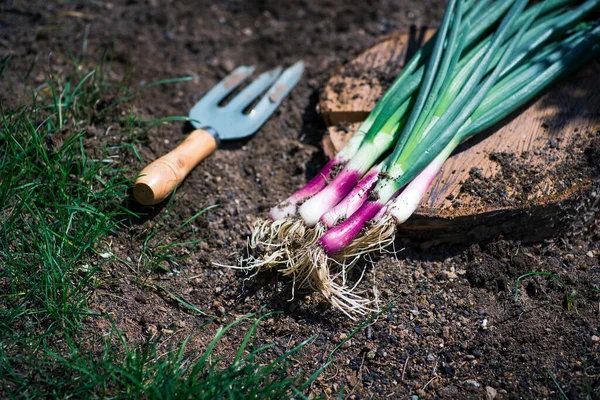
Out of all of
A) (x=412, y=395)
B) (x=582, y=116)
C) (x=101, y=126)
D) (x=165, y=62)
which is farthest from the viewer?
(x=165, y=62)

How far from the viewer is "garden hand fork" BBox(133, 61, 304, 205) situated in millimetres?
2322

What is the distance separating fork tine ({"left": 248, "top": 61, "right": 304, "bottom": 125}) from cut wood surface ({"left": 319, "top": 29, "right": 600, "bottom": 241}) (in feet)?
1.05

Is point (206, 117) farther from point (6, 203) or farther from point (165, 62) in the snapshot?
point (6, 203)

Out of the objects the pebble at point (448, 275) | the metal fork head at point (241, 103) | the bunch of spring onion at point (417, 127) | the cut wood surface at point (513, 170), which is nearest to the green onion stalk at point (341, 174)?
the bunch of spring onion at point (417, 127)

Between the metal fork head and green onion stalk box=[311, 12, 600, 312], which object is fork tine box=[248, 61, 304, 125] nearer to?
the metal fork head

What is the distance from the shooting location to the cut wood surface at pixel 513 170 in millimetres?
2232

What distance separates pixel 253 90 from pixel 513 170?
133cm

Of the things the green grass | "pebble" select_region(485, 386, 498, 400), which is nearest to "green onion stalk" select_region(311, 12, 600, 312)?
the green grass

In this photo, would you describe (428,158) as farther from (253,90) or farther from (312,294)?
(253,90)

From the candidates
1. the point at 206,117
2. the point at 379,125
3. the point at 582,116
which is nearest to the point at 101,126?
the point at 206,117

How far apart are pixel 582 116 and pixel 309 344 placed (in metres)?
1.55

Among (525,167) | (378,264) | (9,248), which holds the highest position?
(9,248)

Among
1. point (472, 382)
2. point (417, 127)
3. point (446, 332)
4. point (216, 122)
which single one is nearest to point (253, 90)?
point (216, 122)

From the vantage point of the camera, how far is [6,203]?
2225 millimetres
